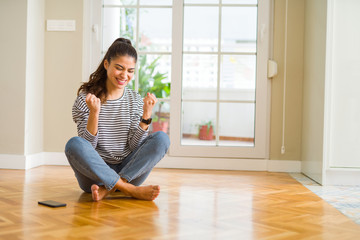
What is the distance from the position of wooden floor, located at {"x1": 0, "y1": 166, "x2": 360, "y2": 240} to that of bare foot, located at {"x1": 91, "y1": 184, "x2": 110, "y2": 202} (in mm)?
35

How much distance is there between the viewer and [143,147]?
2.53m

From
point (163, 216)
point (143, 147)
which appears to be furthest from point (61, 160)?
point (163, 216)

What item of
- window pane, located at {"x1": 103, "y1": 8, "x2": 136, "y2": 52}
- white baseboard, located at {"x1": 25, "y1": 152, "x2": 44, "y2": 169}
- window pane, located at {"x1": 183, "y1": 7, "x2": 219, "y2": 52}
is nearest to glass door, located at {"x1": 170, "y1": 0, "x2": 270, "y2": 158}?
window pane, located at {"x1": 183, "y1": 7, "x2": 219, "y2": 52}

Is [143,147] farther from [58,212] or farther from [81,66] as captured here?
[81,66]

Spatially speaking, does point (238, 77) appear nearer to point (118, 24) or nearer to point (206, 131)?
point (206, 131)

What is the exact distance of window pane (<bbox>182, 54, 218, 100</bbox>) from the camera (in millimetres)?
4238

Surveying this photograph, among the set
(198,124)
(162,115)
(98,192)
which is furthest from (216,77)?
(98,192)

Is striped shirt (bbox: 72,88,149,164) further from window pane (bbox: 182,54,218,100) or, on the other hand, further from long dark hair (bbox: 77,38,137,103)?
window pane (bbox: 182,54,218,100)

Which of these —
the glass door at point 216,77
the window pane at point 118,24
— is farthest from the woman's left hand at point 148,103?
the window pane at point 118,24

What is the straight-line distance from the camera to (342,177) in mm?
3369

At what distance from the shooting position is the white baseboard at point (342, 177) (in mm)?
3363

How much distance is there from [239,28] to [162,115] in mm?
1099

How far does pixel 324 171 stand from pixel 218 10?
1811 mm

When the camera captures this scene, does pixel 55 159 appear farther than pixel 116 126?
Yes
